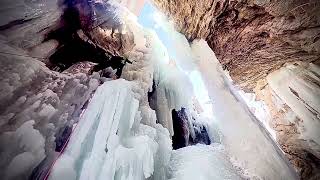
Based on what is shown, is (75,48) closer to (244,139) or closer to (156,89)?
(156,89)

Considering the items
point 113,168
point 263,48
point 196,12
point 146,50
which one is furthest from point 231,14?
point 113,168

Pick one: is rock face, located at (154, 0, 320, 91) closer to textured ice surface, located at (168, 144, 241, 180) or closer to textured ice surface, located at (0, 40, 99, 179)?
textured ice surface, located at (168, 144, 241, 180)

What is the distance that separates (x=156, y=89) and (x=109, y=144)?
3245 mm

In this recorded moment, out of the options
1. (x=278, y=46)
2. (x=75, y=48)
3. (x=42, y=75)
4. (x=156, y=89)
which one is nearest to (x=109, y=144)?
(x=42, y=75)

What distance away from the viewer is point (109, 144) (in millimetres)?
3236

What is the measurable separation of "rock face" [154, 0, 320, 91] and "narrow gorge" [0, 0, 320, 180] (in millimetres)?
22

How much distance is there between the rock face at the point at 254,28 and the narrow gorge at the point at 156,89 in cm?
2

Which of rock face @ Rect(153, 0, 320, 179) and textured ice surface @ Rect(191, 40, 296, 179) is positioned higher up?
rock face @ Rect(153, 0, 320, 179)

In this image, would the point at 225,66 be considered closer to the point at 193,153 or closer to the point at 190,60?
the point at 190,60

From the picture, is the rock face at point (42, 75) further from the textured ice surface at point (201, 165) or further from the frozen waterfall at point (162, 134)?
the textured ice surface at point (201, 165)

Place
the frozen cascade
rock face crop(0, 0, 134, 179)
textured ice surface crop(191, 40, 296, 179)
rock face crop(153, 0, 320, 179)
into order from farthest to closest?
rock face crop(153, 0, 320, 179) < textured ice surface crop(191, 40, 296, 179) < the frozen cascade < rock face crop(0, 0, 134, 179)

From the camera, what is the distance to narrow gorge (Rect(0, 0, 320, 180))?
308 centimetres

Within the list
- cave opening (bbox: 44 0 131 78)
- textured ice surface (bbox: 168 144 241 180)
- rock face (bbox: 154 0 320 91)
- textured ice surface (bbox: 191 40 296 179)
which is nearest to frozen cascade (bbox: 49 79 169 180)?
textured ice surface (bbox: 168 144 241 180)

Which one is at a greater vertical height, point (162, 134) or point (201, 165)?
point (162, 134)
